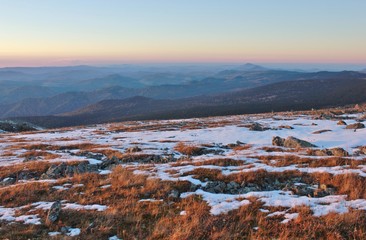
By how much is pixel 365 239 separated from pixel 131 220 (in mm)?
5381

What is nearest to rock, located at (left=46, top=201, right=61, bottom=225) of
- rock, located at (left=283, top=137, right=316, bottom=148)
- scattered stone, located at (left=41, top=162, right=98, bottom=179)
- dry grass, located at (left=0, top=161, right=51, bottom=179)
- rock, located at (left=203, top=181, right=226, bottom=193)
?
rock, located at (left=203, top=181, right=226, bottom=193)

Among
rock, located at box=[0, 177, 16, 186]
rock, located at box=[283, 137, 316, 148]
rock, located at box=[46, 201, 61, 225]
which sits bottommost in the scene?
rock, located at box=[0, 177, 16, 186]

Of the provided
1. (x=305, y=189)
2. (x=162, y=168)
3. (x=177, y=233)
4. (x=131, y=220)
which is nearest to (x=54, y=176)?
(x=162, y=168)

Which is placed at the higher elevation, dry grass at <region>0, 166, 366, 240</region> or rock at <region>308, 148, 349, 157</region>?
dry grass at <region>0, 166, 366, 240</region>

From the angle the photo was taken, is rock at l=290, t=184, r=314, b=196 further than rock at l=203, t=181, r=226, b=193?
No

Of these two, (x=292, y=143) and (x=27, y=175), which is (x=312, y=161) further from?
(x=27, y=175)

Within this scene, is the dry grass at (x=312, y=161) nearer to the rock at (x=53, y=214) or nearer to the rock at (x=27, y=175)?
the rock at (x=53, y=214)

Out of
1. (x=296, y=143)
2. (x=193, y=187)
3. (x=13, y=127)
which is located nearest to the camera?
(x=193, y=187)

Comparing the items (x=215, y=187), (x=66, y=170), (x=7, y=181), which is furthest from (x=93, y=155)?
(x=215, y=187)

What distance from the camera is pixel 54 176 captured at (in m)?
15.2

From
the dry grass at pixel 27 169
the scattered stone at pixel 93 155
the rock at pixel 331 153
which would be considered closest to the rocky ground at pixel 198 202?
the dry grass at pixel 27 169

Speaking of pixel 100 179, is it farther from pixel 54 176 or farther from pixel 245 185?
pixel 245 185

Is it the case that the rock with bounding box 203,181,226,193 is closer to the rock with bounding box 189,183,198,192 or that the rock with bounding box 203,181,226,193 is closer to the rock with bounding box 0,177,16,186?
the rock with bounding box 189,183,198,192

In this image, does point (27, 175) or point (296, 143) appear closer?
point (27, 175)
